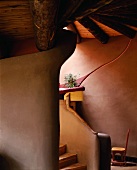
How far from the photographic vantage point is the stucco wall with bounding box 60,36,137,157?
6.54 m

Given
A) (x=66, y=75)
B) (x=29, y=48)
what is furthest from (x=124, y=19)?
(x=66, y=75)

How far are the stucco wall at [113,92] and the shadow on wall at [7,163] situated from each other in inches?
144

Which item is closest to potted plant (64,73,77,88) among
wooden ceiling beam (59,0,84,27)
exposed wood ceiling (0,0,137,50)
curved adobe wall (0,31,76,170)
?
exposed wood ceiling (0,0,137,50)

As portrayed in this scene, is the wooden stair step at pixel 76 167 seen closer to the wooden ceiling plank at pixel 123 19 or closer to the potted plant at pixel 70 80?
the potted plant at pixel 70 80

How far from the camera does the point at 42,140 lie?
350 cm

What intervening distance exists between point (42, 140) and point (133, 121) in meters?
3.66

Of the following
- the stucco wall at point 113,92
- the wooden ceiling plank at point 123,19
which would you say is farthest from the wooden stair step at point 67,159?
the wooden ceiling plank at point 123,19

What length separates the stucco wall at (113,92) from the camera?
21.5 ft

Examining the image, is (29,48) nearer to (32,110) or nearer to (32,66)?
(32,66)

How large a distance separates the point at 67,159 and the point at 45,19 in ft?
11.3

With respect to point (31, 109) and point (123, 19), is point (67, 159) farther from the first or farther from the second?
point (123, 19)

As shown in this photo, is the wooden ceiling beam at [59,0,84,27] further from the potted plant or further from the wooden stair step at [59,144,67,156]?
the potted plant

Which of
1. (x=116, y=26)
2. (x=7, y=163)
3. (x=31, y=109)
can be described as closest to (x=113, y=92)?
(x=116, y=26)

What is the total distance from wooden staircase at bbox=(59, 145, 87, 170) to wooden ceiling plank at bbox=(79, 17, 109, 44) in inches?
107
